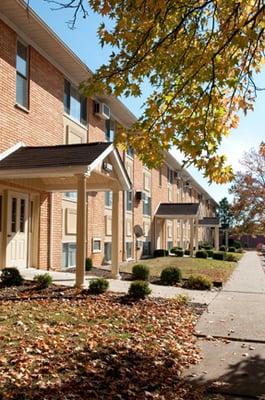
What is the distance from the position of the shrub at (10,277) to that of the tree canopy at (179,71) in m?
5.85

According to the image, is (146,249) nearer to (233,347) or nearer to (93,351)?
(233,347)

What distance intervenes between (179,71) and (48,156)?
6566 mm

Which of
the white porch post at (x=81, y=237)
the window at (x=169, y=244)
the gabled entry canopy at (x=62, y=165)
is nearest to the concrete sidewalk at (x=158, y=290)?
the white porch post at (x=81, y=237)

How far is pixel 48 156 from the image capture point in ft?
40.8

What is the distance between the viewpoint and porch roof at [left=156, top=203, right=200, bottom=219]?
105 ft

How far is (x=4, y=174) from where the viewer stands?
1191 centimetres

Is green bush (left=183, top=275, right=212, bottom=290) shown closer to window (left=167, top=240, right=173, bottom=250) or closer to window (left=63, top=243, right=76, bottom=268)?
window (left=63, top=243, right=76, bottom=268)

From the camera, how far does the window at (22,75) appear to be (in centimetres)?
1362

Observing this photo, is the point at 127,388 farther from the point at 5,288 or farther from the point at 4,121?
the point at 4,121

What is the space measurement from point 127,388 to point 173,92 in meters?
4.16

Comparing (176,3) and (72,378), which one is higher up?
(176,3)

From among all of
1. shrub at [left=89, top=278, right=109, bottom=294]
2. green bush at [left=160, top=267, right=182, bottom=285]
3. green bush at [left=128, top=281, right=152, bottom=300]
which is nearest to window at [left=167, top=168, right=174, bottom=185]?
green bush at [left=160, top=267, right=182, bottom=285]

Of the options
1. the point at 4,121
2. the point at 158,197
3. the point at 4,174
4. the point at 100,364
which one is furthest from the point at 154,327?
the point at 158,197

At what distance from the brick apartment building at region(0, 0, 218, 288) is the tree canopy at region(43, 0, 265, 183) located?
494 centimetres
